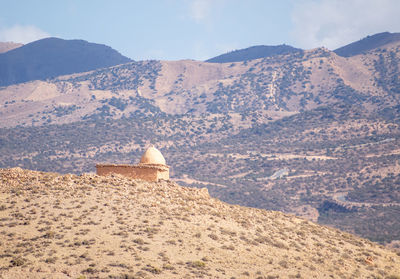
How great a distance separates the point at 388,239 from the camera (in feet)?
216

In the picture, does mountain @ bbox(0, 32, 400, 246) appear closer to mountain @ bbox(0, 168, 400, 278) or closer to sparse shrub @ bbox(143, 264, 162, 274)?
mountain @ bbox(0, 168, 400, 278)

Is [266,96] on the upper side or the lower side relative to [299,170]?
upper

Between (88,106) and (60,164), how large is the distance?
2959 inches

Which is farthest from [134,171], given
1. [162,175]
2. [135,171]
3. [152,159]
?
[152,159]

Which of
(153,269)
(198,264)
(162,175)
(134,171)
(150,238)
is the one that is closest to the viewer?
(153,269)

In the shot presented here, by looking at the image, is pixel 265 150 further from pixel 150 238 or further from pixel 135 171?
pixel 150 238

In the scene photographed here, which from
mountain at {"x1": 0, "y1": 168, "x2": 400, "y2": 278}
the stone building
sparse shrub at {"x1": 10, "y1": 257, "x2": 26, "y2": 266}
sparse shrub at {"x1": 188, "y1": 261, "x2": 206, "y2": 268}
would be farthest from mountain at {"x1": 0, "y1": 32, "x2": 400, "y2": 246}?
sparse shrub at {"x1": 10, "y1": 257, "x2": 26, "y2": 266}

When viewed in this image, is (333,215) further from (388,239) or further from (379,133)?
(379,133)

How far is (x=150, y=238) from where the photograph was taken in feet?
89.2

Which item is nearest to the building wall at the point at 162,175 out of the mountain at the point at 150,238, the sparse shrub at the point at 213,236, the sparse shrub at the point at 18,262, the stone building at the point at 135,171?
the stone building at the point at 135,171

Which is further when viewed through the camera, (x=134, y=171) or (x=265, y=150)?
(x=265, y=150)

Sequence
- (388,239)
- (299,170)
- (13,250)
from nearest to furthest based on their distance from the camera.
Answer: (13,250) < (388,239) < (299,170)

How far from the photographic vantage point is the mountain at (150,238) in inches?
975

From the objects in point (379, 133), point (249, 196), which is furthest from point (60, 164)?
point (379, 133)
